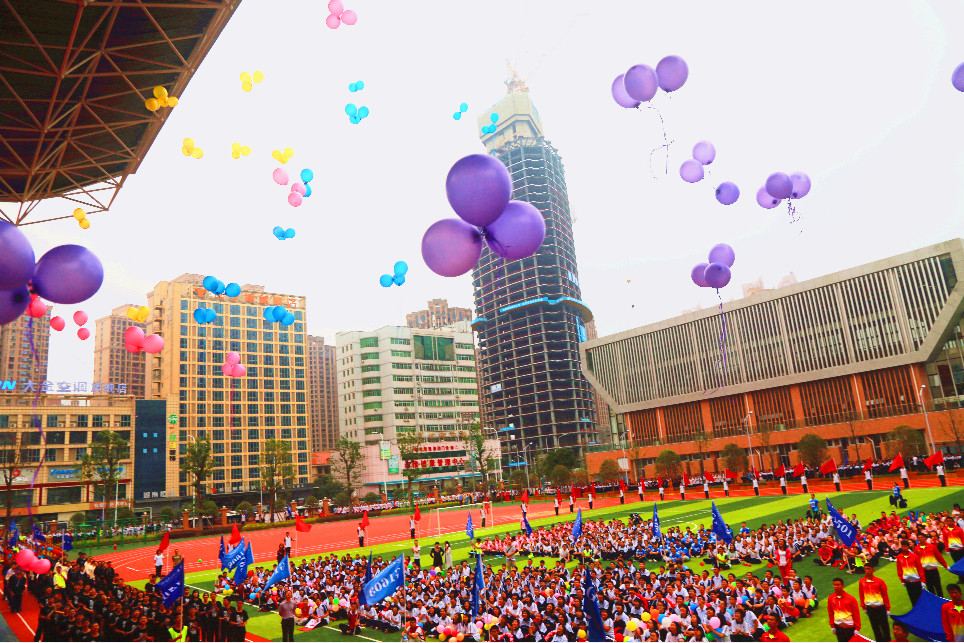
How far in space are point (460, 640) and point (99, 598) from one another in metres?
10.4

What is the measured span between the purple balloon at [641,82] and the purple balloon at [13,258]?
36.2 ft

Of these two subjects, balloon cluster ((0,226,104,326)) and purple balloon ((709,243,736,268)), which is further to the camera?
purple balloon ((709,243,736,268))

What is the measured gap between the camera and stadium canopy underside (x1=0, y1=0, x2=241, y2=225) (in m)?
10.4

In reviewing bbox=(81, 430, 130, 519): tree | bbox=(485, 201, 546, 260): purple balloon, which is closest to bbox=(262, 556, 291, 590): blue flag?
bbox=(485, 201, 546, 260): purple balloon

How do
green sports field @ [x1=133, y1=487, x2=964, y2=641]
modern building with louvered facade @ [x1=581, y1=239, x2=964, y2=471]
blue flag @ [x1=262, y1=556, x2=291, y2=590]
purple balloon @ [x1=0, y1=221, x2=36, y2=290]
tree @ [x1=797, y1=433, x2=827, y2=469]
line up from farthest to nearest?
modern building with louvered facade @ [x1=581, y1=239, x2=964, y2=471] → tree @ [x1=797, y1=433, x2=827, y2=469] → blue flag @ [x1=262, y1=556, x2=291, y2=590] → green sports field @ [x1=133, y1=487, x2=964, y2=641] → purple balloon @ [x1=0, y1=221, x2=36, y2=290]

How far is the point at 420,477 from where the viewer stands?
316 feet

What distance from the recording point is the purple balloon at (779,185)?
591 inches

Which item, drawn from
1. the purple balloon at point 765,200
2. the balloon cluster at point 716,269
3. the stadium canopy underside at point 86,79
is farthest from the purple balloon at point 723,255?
the stadium canopy underside at point 86,79

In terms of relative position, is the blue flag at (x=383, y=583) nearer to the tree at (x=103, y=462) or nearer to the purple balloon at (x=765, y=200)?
the purple balloon at (x=765, y=200)

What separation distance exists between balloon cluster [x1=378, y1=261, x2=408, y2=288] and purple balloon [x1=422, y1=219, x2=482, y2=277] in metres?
6.62

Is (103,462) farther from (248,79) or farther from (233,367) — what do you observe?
(248,79)

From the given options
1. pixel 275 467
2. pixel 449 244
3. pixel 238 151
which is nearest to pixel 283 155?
pixel 238 151

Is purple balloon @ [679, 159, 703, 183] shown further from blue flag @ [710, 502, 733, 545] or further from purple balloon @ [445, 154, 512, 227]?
blue flag @ [710, 502, 733, 545]

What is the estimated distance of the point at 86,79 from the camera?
12.1m
